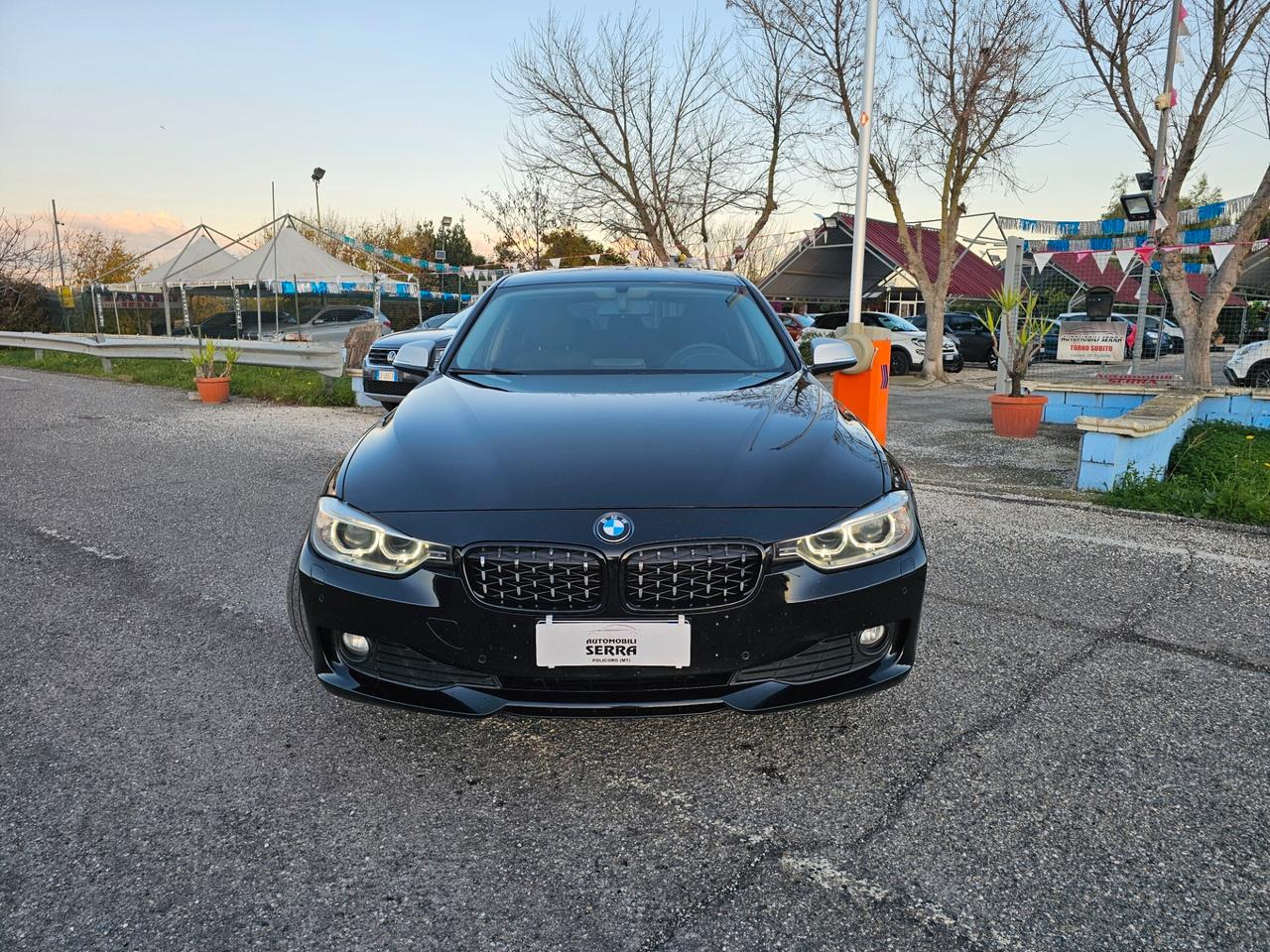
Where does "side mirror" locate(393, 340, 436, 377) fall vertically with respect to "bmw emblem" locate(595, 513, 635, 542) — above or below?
above

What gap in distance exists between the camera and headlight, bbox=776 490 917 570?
7.57 feet

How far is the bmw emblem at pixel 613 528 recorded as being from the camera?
224 cm

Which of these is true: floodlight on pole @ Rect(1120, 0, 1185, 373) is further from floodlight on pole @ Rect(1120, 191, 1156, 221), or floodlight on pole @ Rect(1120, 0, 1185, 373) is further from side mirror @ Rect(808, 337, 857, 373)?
side mirror @ Rect(808, 337, 857, 373)

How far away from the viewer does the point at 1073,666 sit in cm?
328

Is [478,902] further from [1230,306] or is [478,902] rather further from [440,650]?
[1230,306]

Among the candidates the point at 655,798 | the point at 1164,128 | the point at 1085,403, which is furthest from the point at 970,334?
the point at 655,798

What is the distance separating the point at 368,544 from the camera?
2373mm

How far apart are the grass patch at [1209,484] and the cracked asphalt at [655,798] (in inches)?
60.0

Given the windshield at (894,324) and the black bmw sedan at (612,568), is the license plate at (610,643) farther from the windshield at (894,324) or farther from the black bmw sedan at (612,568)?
the windshield at (894,324)

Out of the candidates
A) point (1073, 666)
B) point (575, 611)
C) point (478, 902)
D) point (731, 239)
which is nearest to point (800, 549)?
point (575, 611)

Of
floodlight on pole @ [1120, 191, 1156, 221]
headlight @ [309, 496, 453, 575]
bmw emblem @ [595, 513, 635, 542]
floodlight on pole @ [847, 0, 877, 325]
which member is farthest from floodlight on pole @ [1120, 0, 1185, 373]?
headlight @ [309, 496, 453, 575]

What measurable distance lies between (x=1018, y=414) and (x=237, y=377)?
1114 cm

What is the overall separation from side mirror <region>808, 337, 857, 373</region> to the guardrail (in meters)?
9.34

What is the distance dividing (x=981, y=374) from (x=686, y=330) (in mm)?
18849
